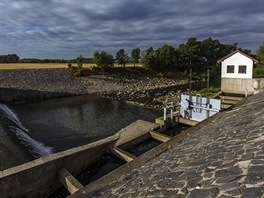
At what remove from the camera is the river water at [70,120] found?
543 inches

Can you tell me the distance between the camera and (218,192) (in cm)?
277

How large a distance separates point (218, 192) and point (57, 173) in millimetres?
7179

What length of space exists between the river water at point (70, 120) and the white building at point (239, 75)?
963cm


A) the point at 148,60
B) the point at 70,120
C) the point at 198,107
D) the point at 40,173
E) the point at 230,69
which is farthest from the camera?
the point at 148,60

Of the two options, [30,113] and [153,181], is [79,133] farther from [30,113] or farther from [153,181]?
[153,181]

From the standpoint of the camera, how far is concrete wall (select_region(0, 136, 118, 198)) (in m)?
6.79

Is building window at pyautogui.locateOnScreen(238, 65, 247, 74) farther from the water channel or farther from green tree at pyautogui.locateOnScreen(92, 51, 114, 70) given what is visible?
green tree at pyautogui.locateOnScreen(92, 51, 114, 70)

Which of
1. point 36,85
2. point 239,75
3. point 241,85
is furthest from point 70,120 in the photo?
point 239,75

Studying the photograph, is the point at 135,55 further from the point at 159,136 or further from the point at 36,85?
the point at 159,136

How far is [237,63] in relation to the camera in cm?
2211

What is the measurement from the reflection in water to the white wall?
9.87 metres

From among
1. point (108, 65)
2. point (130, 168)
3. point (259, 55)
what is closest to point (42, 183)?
point (130, 168)

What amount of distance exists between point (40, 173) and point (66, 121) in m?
11.2

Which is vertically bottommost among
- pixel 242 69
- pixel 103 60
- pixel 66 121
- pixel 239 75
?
pixel 66 121
